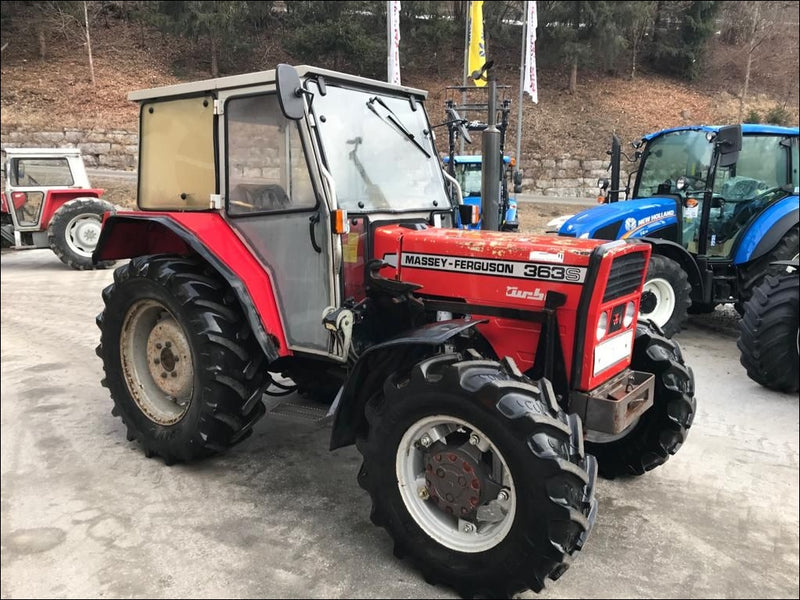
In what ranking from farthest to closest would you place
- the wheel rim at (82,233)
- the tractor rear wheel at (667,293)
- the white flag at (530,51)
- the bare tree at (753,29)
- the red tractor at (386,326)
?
the white flag at (530,51) → the bare tree at (753,29) → the wheel rim at (82,233) → the tractor rear wheel at (667,293) → the red tractor at (386,326)

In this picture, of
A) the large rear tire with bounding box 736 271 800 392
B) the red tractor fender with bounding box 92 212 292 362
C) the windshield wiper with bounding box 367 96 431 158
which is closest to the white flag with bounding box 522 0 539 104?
the large rear tire with bounding box 736 271 800 392

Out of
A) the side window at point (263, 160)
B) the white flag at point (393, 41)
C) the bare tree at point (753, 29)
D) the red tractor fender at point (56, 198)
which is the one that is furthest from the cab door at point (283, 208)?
the bare tree at point (753, 29)

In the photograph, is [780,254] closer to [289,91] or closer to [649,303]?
[649,303]

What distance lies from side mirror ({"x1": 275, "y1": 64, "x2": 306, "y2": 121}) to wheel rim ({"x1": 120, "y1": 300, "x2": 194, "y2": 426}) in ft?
5.15

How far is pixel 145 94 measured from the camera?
3.86m

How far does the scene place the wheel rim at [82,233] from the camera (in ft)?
33.7

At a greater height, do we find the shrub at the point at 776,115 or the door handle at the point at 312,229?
the shrub at the point at 776,115

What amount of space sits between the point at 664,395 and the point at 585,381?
78cm

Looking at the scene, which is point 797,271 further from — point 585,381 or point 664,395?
point 585,381

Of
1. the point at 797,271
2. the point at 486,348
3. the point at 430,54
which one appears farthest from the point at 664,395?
the point at 430,54

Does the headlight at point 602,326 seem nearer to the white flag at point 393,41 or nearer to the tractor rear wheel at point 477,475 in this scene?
the tractor rear wheel at point 477,475

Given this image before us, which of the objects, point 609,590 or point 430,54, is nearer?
point 609,590

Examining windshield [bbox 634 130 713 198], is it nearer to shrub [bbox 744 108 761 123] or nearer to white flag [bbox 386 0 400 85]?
white flag [bbox 386 0 400 85]

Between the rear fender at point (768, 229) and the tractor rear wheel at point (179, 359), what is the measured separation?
5.55m
